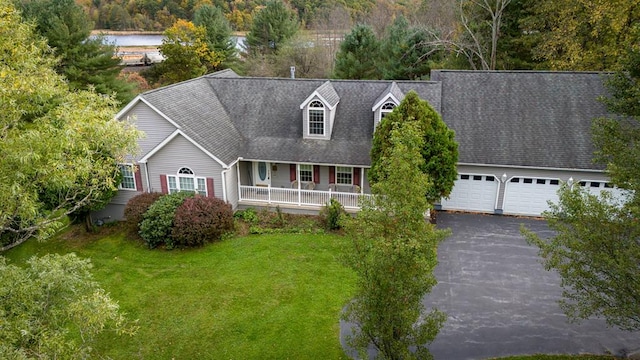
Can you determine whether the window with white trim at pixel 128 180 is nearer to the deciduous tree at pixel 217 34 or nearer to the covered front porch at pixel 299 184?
the covered front porch at pixel 299 184

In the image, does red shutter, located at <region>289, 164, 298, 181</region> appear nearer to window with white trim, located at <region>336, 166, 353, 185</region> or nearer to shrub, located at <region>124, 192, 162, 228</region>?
window with white trim, located at <region>336, 166, 353, 185</region>

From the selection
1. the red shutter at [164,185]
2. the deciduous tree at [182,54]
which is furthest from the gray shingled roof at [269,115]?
the deciduous tree at [182,54]

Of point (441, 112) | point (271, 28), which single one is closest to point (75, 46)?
→ point (271, 28)

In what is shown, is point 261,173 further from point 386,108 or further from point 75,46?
point 75,46

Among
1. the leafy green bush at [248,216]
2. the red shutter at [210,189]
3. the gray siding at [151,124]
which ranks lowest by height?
the leafy green bush at [248,216]

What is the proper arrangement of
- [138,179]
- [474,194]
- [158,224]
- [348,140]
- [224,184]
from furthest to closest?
[348,140]
[474,194]
[138,179]
[224,184]
[158,224]

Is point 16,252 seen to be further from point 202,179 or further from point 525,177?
point 525,177

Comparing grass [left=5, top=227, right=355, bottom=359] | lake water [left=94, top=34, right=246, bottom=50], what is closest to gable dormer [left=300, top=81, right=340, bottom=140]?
grass [left=5, top=227, right=355, bottom=359]
